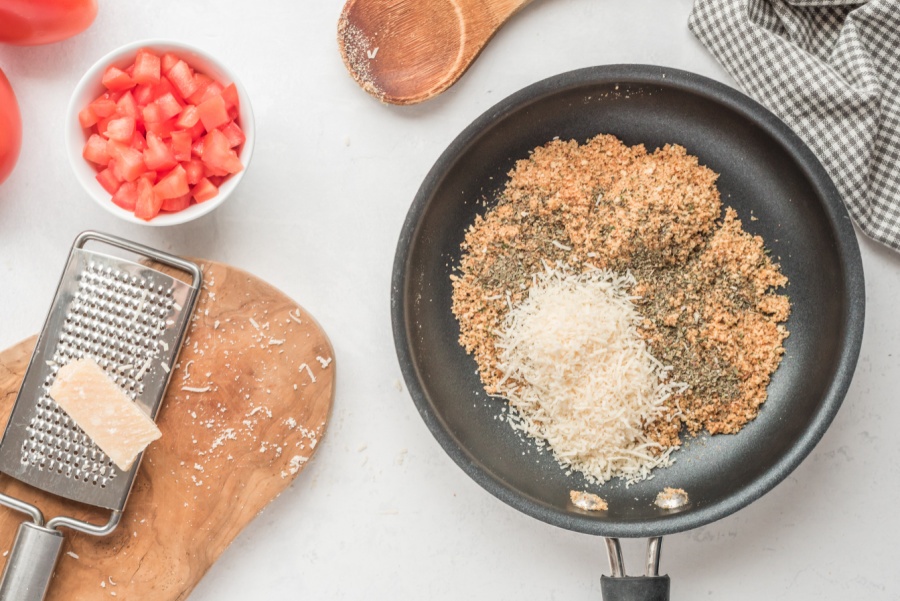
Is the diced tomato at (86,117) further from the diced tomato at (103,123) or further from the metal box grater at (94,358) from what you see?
the metal box grater at (94,358)

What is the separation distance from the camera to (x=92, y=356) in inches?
55.9

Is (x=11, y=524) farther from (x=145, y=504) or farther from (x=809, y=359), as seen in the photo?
(x=809, y=359)

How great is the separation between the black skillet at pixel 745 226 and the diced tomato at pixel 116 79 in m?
0.61

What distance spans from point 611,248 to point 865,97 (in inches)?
22.6

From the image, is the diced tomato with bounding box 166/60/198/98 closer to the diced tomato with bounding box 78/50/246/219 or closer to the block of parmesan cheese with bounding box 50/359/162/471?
the diced tomato with bounding box 78/50/246/219

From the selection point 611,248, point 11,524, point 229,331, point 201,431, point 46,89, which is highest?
point 46,89

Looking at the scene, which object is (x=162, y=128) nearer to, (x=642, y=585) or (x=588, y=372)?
(x=588, y=372)

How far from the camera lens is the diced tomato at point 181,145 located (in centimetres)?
136

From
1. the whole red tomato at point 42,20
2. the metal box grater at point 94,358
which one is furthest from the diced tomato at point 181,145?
the whole red tomato at point 42,20

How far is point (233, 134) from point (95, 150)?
262 millimetres

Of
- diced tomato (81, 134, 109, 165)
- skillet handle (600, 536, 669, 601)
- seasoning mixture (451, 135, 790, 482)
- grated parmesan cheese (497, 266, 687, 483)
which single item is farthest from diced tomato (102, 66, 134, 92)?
skillet handle (600, 536, 669, 601)

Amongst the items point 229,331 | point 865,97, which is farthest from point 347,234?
point 865,97

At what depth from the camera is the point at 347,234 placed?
1.53 m

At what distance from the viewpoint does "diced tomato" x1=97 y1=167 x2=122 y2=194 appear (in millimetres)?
1387
